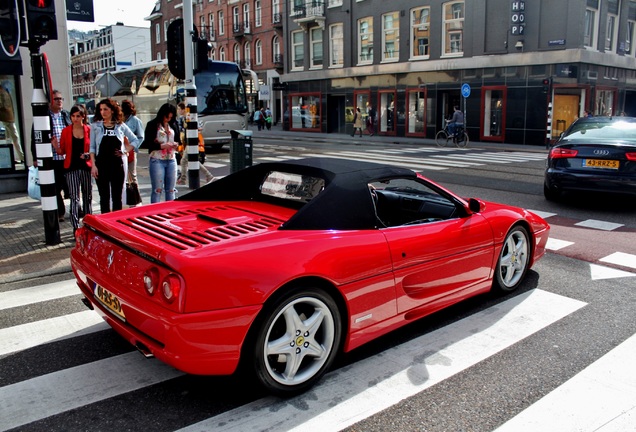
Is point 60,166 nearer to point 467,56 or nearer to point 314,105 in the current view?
point 467,56

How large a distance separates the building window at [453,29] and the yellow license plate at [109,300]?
2954 centimetres

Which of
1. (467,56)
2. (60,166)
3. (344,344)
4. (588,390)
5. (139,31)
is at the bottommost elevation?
(588,390)

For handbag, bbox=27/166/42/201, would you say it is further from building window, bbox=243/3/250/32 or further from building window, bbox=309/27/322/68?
building window, bbox=243/3/250/32

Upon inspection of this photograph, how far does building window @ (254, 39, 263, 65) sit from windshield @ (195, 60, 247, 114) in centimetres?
2986

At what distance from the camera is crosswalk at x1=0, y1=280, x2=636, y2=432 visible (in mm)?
Result: 3141

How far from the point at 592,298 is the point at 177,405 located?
12.8ft

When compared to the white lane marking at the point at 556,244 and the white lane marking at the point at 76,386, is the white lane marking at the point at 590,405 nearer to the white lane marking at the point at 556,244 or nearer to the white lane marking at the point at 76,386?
the white lane marking at the point at 76,386

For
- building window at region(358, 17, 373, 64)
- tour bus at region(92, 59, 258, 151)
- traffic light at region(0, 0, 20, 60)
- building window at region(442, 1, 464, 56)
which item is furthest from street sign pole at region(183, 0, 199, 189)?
building window at region(358, 17, 373, 64)

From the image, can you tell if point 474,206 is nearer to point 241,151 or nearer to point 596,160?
point 596,160

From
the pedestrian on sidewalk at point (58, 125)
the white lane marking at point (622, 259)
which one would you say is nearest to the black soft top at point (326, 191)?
the white lane marking at point (622, 259)

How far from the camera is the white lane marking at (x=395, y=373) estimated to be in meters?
3.13

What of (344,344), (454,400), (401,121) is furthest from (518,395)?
(401,121)

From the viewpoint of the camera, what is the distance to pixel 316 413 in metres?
3.21

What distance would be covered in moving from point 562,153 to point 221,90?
582 inches
